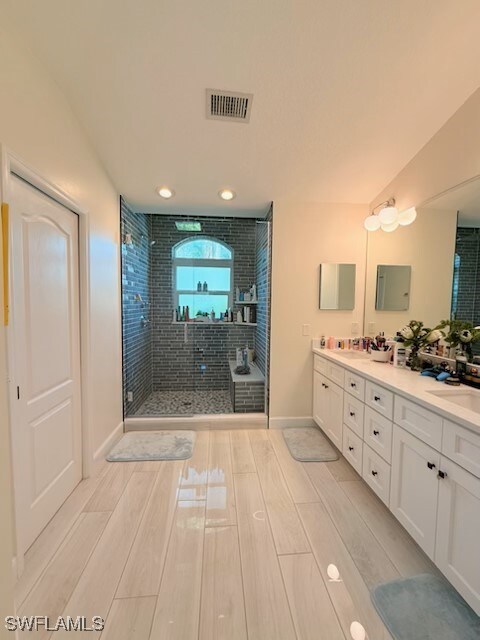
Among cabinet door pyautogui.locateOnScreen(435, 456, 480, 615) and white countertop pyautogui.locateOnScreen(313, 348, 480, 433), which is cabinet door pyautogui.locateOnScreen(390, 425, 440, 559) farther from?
white countertop pyautogui.locateOnScreen(313, 348, 480, 433)

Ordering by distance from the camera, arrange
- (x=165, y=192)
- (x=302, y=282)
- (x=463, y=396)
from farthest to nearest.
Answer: (x=302, y=282), (x=165, y=192), (x=463, y=396)

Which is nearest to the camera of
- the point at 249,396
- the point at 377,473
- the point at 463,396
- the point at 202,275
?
the point at 463,396

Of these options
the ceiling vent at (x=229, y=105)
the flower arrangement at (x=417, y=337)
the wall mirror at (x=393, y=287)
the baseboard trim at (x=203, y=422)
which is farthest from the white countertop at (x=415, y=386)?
the ceiling vent at (x=229, y=105)

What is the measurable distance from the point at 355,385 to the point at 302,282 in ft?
4.25

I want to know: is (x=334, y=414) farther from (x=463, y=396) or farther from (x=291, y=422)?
(x=463, y=396)

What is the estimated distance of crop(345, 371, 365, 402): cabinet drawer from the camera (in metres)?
2.14

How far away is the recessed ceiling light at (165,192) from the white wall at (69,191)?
A: 455mm

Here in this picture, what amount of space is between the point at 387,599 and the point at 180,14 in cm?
314

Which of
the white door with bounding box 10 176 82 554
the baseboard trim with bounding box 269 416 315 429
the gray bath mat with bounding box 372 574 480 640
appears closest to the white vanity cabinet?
the baseboard trim with bounding box 269 416 315 429

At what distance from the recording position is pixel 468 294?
201cm

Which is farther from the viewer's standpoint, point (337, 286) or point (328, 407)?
point (337, 286)

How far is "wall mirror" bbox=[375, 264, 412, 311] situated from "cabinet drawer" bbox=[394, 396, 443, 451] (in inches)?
49.3

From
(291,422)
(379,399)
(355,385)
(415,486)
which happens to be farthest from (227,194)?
(415,486)

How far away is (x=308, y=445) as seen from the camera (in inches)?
110
